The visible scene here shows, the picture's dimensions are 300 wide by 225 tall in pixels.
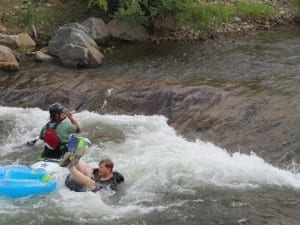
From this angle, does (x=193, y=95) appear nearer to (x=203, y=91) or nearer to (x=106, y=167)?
(x=203, y=91)

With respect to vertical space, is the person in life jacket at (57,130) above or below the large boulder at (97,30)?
above

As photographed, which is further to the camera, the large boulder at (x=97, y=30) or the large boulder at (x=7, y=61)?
the large boulder at (x=97, y=30)

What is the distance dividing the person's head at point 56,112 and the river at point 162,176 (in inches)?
34.8

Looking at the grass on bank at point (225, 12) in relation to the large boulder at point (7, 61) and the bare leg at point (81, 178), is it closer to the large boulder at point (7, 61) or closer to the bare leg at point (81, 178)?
the large boulder at point (7, 61)

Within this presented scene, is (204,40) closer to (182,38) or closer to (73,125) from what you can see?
(182,38)

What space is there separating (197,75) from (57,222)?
714cm

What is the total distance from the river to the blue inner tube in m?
0.11

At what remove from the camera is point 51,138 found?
9.56 m

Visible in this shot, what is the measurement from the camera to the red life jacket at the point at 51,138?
9.52 metres

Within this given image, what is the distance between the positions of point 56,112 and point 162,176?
6.82ft

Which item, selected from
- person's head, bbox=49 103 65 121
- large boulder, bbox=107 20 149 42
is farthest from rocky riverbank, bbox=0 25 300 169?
person's head, bbox=49 103 65 121

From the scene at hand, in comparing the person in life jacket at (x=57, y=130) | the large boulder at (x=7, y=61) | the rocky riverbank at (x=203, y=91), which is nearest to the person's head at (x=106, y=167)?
the person in life jacket at (x=57, y=130)

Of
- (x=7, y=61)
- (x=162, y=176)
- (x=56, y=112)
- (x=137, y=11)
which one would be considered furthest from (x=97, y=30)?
(x=162, y=176)

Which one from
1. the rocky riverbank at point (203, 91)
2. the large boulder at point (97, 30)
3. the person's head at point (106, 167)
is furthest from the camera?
the large boulder at point (97, 30)
